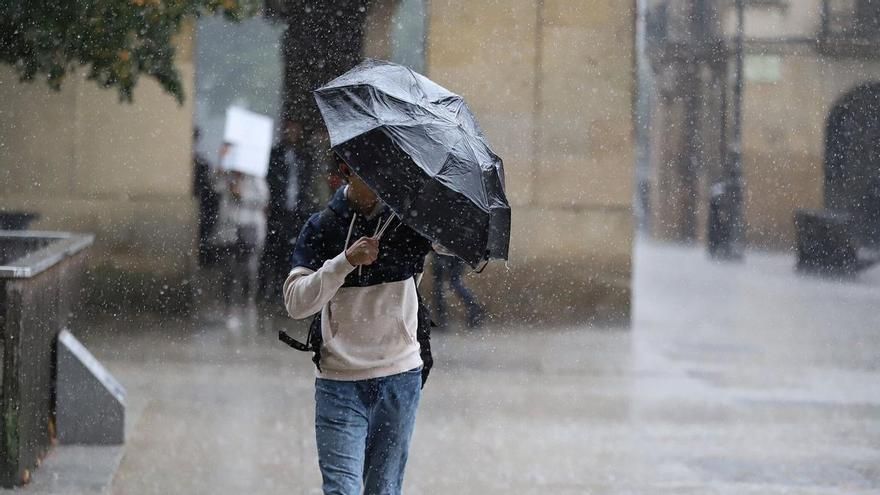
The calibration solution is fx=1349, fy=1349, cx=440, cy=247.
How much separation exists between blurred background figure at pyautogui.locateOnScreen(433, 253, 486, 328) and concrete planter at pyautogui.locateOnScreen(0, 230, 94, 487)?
16.2 feet

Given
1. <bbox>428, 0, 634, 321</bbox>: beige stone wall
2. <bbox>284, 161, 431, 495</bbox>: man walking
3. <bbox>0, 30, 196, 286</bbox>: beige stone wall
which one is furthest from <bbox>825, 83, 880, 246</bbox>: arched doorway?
<bbox>284, 161, 431, 495</bbox>: man walking

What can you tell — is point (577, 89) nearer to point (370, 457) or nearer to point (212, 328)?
point (212, 328)

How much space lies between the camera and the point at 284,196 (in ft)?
36.9

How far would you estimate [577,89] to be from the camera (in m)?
11.4

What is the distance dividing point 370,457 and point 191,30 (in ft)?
25.2

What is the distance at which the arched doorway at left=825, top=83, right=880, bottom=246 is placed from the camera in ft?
43.2

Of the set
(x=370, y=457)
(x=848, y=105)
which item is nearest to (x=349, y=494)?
(x=370, y=457)

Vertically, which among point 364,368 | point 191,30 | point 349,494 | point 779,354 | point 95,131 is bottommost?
point 779,354

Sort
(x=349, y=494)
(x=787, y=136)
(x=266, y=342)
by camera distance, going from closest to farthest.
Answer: (x=349, y=494)
(x=266, y=342)
(x=787, y=136)

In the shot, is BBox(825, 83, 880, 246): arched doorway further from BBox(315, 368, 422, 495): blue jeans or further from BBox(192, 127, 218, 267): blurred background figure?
BBox(315, 368, 422, 495): blue jeans

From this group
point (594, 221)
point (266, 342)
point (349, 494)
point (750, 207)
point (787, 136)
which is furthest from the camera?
point (750, 207)

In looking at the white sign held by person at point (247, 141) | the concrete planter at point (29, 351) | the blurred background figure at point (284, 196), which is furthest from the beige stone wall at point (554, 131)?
the concrete planter at point (29, 351)

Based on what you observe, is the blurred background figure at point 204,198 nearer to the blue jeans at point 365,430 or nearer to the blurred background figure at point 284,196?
the blurred background figure at point 284,196

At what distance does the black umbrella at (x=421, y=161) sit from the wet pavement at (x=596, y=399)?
8.53ft
